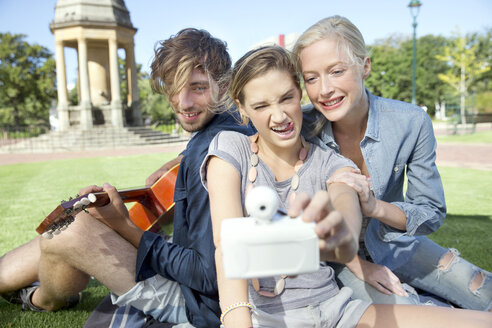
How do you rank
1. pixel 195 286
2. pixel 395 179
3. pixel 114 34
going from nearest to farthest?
1. pixel 195 286
2. pixel 395 179
3. pixel 114 34

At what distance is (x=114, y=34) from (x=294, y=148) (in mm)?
26056

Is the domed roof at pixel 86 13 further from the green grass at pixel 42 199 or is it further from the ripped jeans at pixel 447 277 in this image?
the ripped jeans at pixel 447 277

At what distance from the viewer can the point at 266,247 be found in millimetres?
989

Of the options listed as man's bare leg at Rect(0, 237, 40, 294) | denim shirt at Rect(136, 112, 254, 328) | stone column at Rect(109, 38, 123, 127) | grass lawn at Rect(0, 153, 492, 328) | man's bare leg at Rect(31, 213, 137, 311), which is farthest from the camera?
stone column at Rect(109, 38, 123, 127)

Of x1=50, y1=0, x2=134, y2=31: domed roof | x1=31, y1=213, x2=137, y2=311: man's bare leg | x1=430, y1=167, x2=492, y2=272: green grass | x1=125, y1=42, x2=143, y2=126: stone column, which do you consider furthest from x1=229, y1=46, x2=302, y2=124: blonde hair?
x1=125, y1=42, x2=143, y2=126: stone column

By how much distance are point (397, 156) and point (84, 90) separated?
25.4 metres

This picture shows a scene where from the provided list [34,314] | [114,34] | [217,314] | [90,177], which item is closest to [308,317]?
[217,314]

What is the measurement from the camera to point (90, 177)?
10688 millimetres

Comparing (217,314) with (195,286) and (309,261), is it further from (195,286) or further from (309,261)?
(309,261)

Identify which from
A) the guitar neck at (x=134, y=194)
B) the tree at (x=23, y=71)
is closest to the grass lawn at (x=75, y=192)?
the guitar neck at (x=134, y=194)

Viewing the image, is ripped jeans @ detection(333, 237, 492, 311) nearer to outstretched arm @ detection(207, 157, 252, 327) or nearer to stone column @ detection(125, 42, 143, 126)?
outstretched arm @ detection(207, 157, 252, 327)

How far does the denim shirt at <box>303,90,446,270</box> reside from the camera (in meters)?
2.46

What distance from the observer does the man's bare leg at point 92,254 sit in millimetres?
2297

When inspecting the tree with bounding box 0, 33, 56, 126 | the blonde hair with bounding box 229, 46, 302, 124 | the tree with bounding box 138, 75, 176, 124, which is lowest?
the blonde hair with bounding box 229, 46, 302, 124
